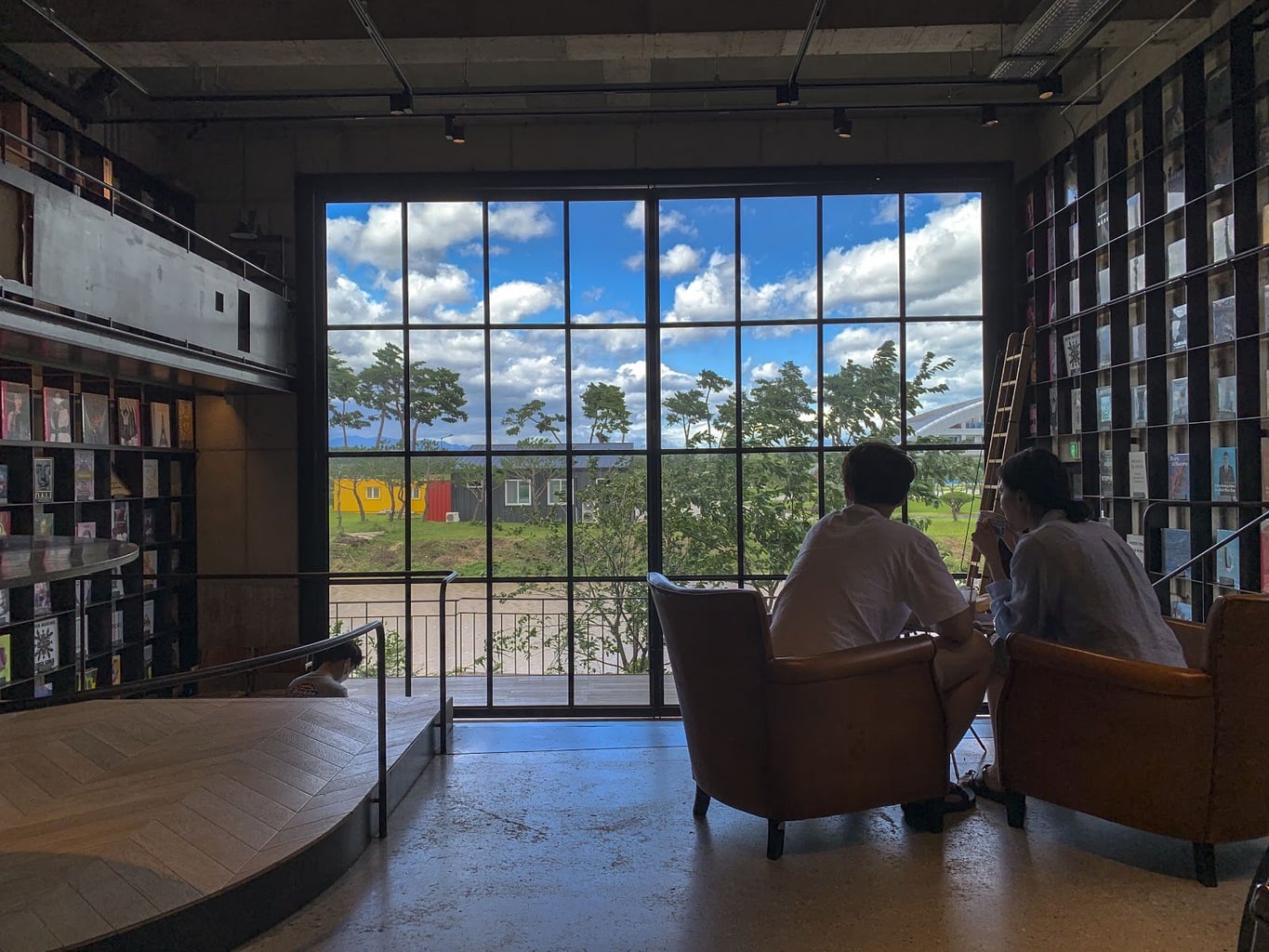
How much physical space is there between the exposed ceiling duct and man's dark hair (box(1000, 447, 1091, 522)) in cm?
233

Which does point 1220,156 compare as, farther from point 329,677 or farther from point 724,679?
point 329,677

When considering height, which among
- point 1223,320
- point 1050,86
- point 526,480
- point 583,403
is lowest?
point 526,480

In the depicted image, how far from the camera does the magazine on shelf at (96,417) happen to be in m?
4.71

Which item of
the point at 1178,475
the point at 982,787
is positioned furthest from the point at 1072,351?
the point at 982,787

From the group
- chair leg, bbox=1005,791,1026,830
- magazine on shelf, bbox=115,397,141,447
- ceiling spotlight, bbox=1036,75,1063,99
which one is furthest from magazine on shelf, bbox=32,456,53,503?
ceiling spotlight, bbox=1036,75,1063,99

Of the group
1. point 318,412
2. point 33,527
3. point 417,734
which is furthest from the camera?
point 318,412

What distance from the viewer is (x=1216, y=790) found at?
7.56 feet

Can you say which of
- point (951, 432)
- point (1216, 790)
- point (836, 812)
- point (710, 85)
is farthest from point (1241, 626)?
point (710, 85)

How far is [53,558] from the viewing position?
168cm

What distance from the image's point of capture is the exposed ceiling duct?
11.8 feet

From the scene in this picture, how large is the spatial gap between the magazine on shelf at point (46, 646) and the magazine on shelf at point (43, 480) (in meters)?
0.72

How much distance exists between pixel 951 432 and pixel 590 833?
166 inches

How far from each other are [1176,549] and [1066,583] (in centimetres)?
203

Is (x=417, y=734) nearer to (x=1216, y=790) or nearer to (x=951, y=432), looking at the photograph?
(x=1216, y=790)
